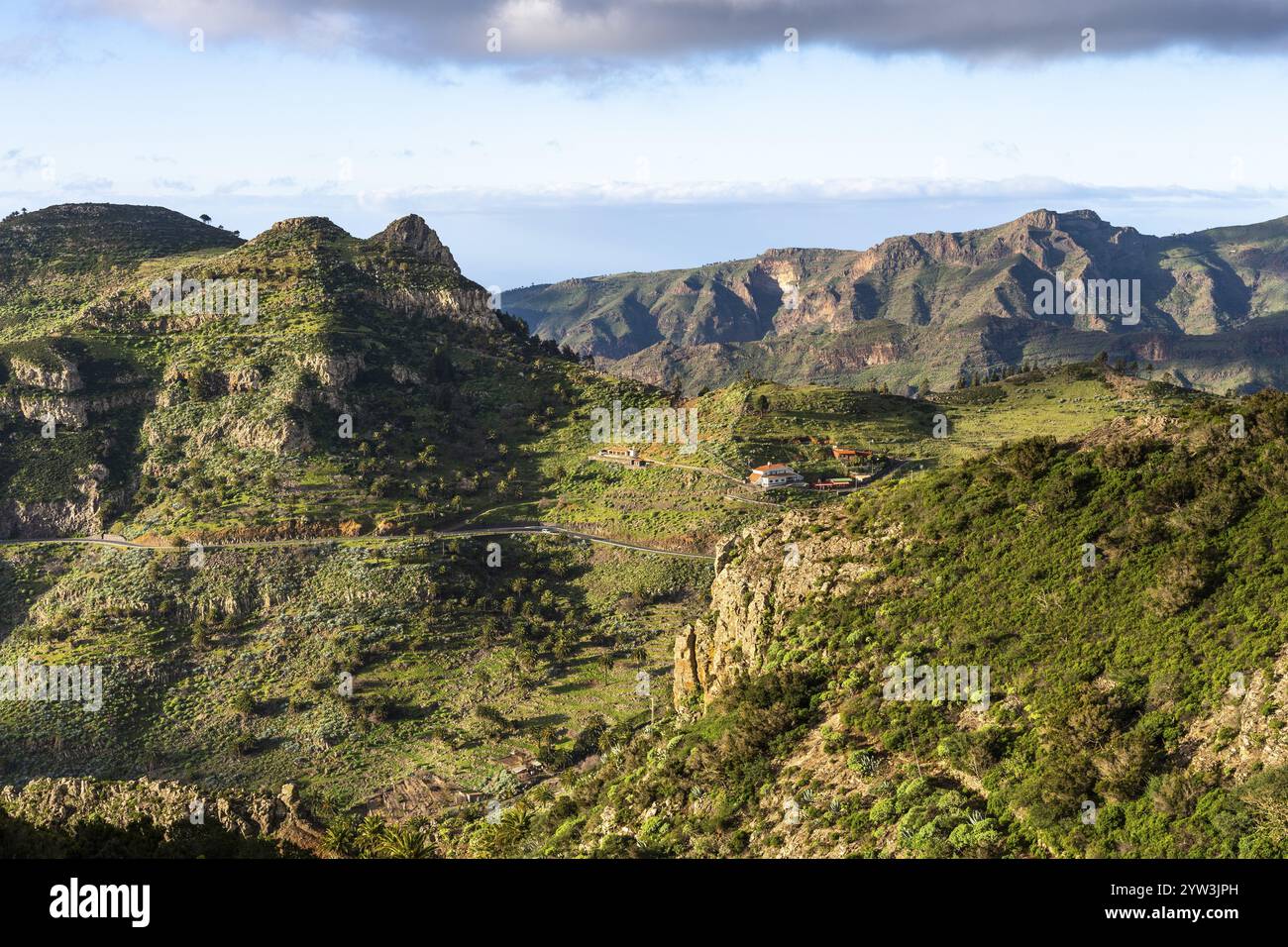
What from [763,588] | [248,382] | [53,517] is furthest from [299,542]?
[763,588]

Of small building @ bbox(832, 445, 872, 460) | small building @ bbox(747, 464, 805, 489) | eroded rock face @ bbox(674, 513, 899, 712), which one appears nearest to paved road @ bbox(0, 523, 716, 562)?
small building @ bbox(747, 464, 805, 489)

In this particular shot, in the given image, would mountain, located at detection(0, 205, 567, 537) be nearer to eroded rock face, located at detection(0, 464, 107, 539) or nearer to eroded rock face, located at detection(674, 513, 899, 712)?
eroded rock face, located at detection(0, 464, 107, 539)

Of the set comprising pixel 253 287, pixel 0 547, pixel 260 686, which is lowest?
pixel 260 686

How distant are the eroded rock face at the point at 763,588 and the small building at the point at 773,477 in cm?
4758

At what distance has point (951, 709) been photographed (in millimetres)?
31859

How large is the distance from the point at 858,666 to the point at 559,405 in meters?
87.7

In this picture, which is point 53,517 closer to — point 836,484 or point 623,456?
point 623,456

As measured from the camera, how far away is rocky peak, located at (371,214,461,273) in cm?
15088

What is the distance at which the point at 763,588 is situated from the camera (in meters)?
43.4

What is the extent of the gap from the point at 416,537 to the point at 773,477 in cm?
3361

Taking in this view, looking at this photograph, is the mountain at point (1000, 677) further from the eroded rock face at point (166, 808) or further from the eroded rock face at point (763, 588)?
the eroded rock face at point (166, 808)
